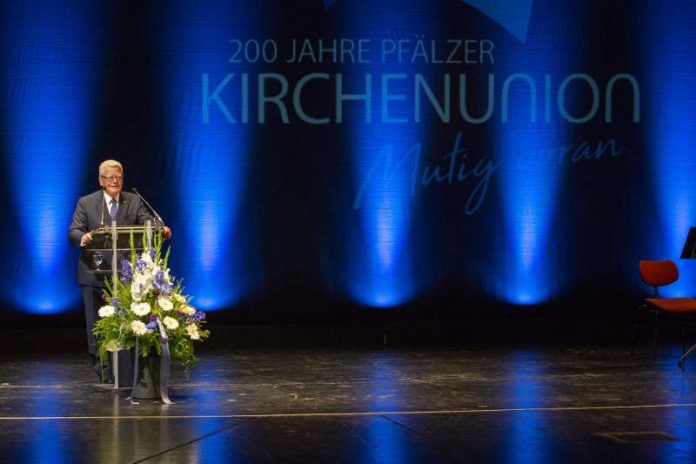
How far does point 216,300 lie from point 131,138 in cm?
147

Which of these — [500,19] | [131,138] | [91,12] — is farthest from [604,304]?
[91,12]

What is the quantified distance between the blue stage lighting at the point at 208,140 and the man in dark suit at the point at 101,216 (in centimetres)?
226

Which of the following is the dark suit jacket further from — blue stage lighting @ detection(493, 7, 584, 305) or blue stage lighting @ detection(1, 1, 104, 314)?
blue stage lighting @ detection(493, 7, 584, 305)

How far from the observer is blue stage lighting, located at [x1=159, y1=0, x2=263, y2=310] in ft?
30.6

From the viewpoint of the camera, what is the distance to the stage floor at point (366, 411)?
16.3 feet

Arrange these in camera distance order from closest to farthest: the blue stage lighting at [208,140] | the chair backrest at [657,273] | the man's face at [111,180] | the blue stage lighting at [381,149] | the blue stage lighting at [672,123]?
1. the man's face at [111,180]
2. the chair backrest at [657,273]
3. the blue stage lighting at [208,140]
4. the blue stage lighting at [381,149]
5. the blue stage lighting at [672,123]

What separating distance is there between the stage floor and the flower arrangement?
0.32m

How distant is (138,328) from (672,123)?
5.58 metres

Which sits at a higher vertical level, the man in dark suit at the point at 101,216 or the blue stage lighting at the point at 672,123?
the blue stage lighting at the point at 672,123

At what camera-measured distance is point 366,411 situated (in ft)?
19.8

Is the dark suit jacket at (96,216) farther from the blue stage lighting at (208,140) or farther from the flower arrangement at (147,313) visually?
the blue stage lighting at (208,140)

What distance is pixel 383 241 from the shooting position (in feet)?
31.5

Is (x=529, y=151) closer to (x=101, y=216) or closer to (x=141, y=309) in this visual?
(x=101, y=216)

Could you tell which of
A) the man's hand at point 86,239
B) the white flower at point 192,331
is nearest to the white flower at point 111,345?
the white flower at point 192,331
